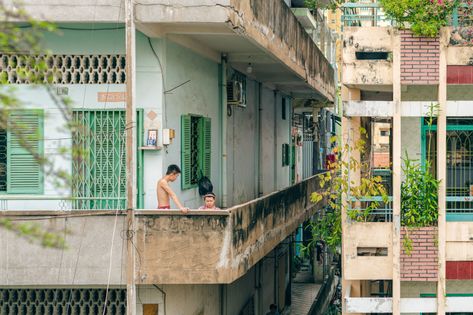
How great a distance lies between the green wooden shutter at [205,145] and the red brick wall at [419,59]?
3.58 m

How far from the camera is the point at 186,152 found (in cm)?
1291

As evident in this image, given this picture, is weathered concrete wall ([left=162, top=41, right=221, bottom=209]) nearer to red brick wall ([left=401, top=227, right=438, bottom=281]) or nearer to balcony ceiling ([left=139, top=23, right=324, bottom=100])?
balcony ceiling ([left=139, top=23, right=324, bottom=100])

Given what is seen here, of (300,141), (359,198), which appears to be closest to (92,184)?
(359,198)

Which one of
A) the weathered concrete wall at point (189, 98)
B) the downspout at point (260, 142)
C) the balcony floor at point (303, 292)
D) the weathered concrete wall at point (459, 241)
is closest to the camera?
the weathered concrete wall at point (459, 241)

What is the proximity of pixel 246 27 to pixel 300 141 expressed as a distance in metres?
16.8

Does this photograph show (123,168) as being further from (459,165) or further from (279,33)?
(459,165)

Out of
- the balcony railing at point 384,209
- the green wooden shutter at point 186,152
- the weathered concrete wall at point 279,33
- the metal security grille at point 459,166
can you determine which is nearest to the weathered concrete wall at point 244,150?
the weathered concrete wall at point 279,33

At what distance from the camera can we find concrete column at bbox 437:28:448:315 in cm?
1157

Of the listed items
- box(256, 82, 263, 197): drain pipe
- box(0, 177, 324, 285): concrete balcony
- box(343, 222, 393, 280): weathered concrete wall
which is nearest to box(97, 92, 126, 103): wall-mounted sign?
box(0, 177, 324, 285): concrete balcony

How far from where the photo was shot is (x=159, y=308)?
1149cm

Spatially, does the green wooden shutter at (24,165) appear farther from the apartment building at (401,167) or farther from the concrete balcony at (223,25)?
the apartment building at (401,167)

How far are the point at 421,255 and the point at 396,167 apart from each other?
4.24 feet

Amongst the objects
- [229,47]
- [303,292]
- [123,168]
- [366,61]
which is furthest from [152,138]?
[303,292]

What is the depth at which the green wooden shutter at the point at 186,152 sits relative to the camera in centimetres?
1265
